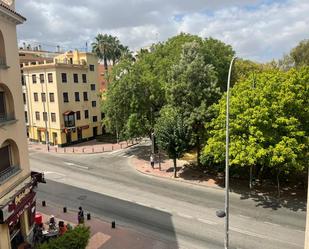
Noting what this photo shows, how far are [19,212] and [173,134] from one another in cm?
1525

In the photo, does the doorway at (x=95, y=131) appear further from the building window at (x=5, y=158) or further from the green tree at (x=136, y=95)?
the building window at (x=5, y=158)

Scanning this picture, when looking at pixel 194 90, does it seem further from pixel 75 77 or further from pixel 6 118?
pixel 75 77

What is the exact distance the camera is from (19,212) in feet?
52.0

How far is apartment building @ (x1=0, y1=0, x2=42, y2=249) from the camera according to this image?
14.8m

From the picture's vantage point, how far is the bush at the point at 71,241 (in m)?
14.7

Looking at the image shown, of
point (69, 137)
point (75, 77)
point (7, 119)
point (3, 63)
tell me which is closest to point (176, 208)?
point (7, 119)

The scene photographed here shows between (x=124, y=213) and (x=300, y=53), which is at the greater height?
(x=300, y=53)

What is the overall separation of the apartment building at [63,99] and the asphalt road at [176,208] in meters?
13.8

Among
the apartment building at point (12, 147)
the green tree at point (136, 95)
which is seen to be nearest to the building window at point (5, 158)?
the apartment building at point (12, 147)

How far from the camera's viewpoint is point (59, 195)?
25594mm

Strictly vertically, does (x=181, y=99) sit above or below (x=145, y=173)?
above

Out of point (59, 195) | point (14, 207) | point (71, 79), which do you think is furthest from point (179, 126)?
point (71, 79)

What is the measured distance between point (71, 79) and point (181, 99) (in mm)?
22397

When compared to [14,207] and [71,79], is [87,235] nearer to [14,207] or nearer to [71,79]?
[14,207]
